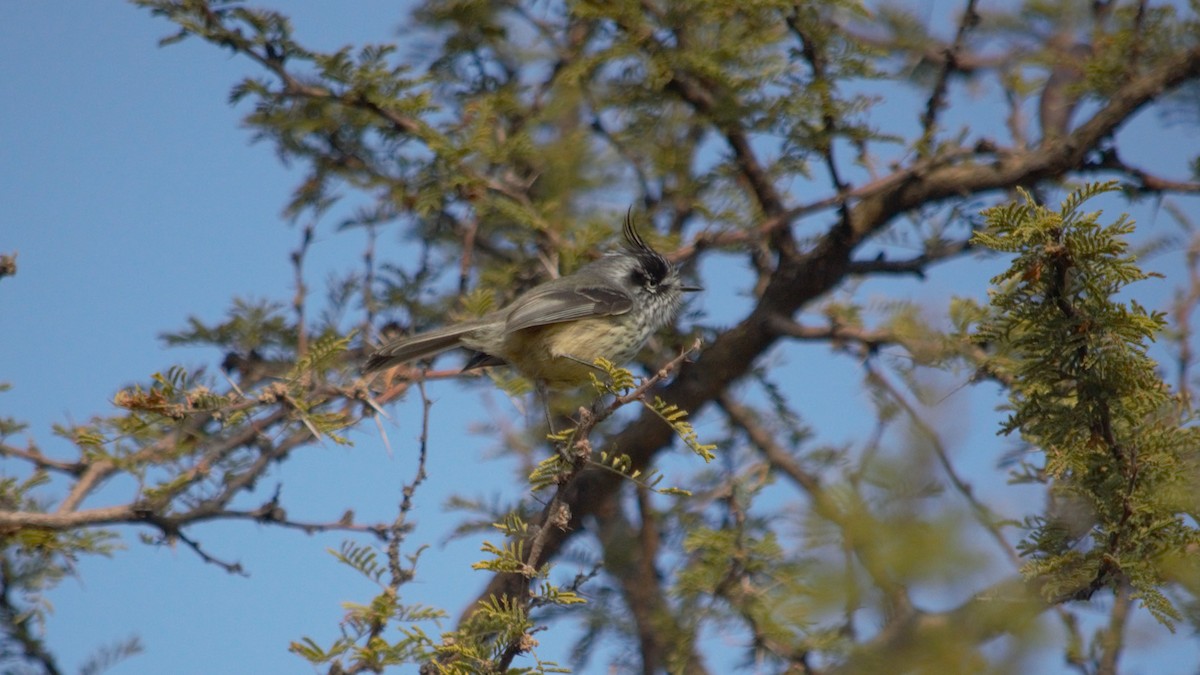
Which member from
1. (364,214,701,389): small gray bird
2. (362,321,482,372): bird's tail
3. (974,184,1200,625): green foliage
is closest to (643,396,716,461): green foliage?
(974,184,1200,625): green foliage

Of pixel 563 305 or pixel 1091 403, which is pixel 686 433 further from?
pixel 563 305

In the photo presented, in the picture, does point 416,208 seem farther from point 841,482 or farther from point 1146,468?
point 1146,468

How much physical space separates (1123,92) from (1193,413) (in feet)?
6.77

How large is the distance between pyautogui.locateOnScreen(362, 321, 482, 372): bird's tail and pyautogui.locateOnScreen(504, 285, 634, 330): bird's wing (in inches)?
8.4

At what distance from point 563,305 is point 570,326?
0.13 meters

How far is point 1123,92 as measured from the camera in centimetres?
486

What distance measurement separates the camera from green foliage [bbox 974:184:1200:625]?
270 cm

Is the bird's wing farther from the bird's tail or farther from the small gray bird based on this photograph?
the bird's tail

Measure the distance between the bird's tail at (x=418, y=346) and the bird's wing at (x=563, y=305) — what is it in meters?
0.21

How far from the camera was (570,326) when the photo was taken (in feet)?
16.8

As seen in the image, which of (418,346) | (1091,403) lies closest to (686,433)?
(1091,403)

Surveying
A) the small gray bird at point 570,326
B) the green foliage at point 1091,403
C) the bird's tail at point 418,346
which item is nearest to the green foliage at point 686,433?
the green foliage at point 1091,403

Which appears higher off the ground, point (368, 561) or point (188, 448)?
point (188, 448)

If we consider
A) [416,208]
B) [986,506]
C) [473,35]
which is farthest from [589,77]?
[986,506]
